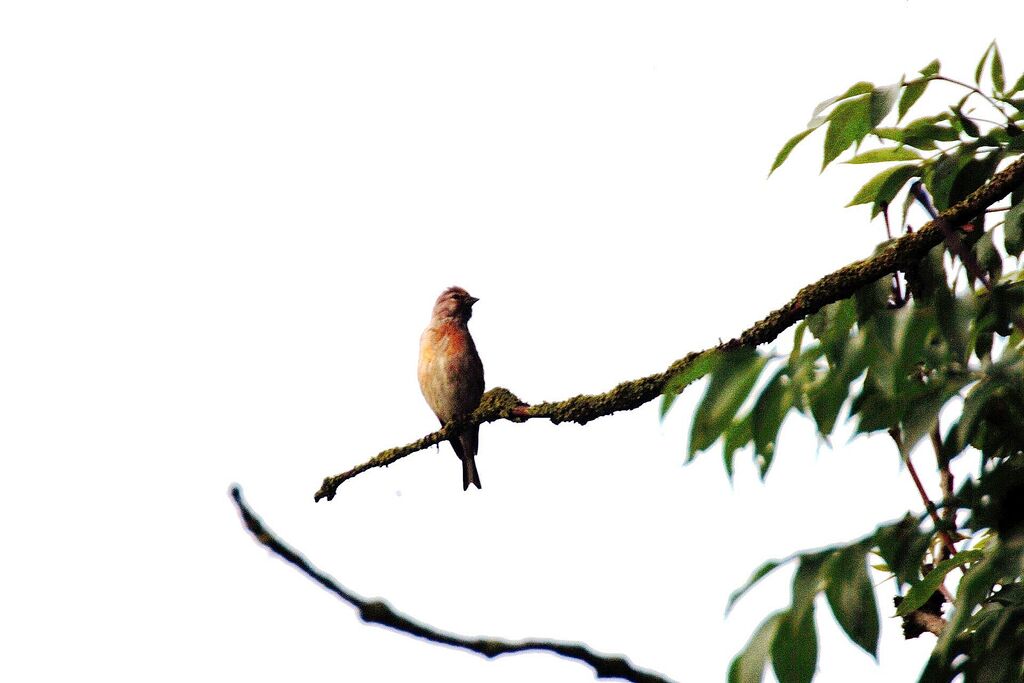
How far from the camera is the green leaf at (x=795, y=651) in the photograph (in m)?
1.89

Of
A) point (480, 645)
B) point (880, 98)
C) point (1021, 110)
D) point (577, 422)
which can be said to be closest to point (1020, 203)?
point (1021, 110)

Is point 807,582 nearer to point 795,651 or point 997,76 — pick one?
point 795,651

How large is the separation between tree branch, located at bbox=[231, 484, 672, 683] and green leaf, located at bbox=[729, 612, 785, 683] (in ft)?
2.19

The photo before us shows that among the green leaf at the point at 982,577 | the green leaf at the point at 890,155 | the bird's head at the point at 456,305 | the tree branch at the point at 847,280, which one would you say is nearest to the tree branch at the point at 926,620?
the green leaf at the point at 982,577

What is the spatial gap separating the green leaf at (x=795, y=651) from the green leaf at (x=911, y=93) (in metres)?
1.50

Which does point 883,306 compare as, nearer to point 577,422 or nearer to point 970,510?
point 970,510

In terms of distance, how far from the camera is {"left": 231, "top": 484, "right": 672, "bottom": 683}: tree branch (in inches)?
42.2

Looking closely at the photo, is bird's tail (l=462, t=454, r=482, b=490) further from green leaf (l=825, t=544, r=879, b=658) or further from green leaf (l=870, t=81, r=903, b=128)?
Result: green leaf (l=825, t=544, r=879, b=658)

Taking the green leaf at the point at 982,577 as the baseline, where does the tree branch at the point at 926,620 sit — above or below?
above

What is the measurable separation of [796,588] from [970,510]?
627 mm

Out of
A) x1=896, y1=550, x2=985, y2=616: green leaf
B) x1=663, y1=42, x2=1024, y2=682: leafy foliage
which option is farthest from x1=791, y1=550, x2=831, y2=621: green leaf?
x1=896, y1=550, x2=985, y2=616: green leaf

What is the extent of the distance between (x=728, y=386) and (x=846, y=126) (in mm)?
1047

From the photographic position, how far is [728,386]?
6.77 feet

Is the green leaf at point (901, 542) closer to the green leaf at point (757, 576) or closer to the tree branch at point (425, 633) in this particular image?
the green leaf at point (757, 576)
